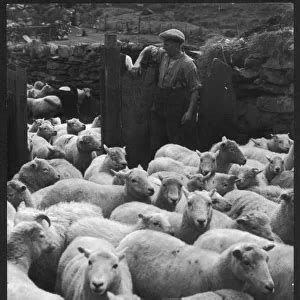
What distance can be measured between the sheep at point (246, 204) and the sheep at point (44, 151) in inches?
149

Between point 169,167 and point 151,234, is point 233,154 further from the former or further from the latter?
point 151,234

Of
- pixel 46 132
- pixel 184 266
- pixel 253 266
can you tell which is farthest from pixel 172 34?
pixel 253 266

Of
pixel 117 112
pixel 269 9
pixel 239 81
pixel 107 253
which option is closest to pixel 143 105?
pixel 117 112

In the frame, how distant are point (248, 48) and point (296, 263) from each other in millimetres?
8356

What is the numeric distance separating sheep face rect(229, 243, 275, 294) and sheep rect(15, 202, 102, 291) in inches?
72.5

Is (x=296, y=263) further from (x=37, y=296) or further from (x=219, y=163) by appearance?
(x=219, y=163)

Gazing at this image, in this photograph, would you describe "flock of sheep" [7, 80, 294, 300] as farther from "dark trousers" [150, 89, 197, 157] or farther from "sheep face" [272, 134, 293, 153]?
"sheep face" [272, 134, 293, 153]

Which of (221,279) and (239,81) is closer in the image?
(221,279)

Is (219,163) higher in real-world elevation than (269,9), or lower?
lower

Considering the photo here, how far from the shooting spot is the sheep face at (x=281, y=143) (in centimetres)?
1205

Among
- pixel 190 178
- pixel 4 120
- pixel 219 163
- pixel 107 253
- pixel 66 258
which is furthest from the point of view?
pixel 219 163

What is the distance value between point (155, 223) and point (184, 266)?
2.66ft

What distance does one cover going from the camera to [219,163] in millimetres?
10992

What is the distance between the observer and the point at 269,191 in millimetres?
9711
